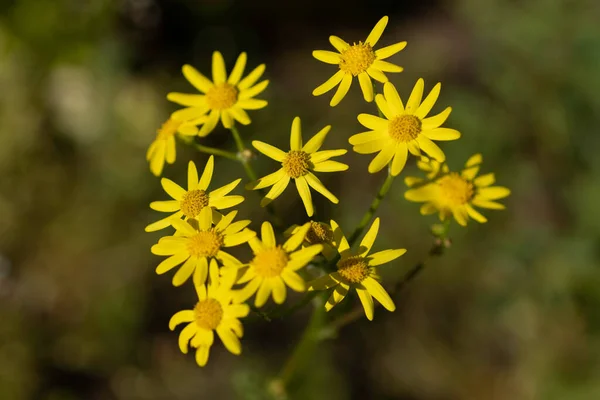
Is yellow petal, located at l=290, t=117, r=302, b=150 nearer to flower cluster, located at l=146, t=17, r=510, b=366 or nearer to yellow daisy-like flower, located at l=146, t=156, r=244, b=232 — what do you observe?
flower cluster, located at l=146, t=17, r=510, b=366

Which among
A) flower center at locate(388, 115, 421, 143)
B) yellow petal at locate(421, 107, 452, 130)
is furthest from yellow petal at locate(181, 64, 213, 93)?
yellow petal at locate(421, 107, 452, 130)

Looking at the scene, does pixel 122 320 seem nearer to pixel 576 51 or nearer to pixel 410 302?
pixel 410 302

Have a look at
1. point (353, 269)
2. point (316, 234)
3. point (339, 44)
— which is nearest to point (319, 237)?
point (316, 234)

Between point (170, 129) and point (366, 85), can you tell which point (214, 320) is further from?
point (366, 85)

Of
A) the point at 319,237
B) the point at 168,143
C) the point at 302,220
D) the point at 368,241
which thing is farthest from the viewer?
the point at 302,220

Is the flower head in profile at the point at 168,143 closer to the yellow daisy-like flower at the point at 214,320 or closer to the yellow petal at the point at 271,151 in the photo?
the yellow petal at the point at 271,151

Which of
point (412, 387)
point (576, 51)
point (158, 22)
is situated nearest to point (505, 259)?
point (412, 387)
